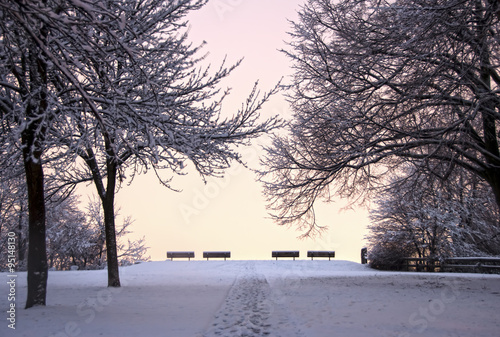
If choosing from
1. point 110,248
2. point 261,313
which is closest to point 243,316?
point 261,313

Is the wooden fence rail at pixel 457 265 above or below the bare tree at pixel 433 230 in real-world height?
below

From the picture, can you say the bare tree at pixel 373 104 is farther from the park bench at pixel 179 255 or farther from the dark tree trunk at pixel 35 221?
the park bench at pixel 179 255

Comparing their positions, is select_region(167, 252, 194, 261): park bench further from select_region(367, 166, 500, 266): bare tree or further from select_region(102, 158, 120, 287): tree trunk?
select_region(102, 158, 120, 287): tree trunk

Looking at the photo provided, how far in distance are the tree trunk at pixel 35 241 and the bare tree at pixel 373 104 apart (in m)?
7.62

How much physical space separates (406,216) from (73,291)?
787 inches

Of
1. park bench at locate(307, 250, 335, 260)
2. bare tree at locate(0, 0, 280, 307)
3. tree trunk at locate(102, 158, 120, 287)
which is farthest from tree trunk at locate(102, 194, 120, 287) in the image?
park bench at locate(307, 250, 335, 260)

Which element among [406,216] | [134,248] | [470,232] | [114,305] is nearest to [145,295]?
[114,305]

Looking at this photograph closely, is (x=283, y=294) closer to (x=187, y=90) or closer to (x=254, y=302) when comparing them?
(x=254, y=302)

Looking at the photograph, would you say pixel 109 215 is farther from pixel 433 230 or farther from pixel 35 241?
pixel 433 230

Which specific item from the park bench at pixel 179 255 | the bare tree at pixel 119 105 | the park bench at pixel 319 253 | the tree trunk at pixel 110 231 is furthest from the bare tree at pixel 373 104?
the park bench at pixel 179 255

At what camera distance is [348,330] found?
20.7 feet

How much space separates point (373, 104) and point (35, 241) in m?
10.1

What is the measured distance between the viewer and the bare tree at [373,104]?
9.80m

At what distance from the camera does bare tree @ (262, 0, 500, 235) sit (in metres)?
9.80
